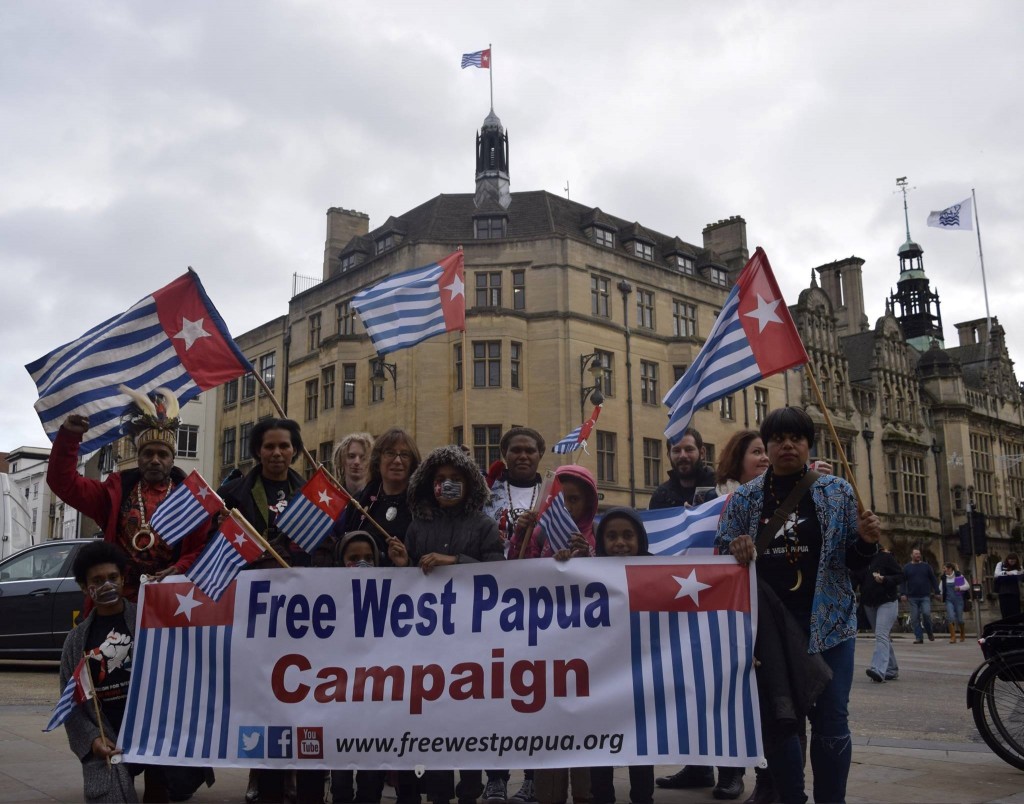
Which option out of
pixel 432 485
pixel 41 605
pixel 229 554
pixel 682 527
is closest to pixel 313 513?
pixel 229 554

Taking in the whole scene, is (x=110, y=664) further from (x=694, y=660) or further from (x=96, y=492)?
(x=694, y=660)

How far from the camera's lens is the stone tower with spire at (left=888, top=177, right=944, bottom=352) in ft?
233

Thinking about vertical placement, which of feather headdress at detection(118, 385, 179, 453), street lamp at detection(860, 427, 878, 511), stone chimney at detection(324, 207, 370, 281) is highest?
stone chimney at detection(324, 207, 370, 281)

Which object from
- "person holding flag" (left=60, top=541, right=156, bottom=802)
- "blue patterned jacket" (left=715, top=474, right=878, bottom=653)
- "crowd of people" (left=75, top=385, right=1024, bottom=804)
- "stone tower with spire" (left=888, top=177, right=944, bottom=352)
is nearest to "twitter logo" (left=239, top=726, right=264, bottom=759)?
"crowd of people" (left=75, top=385, right=1024, bottom=804)

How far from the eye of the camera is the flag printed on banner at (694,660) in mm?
5043

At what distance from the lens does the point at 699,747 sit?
5035 millimetres

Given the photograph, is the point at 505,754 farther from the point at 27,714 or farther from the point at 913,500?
the point at 913,500

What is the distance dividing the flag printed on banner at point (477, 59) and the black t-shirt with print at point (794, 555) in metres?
42.1

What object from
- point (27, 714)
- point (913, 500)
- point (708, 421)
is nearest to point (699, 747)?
point (27, 714)

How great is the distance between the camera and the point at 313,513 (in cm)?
579

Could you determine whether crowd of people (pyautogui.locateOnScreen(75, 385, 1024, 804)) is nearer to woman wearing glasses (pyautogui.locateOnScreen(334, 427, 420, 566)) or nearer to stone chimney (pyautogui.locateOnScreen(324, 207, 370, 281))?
woman wearing glasses (pyautogui.locateOnScreen(334, 427, 420, 566))

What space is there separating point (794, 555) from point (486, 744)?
192cm

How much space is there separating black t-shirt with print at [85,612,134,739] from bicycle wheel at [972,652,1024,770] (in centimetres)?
554

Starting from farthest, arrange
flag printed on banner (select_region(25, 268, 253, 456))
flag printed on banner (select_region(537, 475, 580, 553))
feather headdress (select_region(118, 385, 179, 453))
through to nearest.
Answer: flag printed on banner (select_region(25, 268, 253, 456))
feather headdress (select_region(118, 385, 179, 453))
flag printed on banner (select_region(537, 475, 580, 553))
